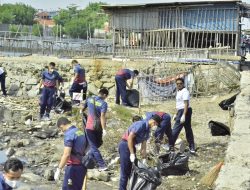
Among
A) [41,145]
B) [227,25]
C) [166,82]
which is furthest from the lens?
[227,25]

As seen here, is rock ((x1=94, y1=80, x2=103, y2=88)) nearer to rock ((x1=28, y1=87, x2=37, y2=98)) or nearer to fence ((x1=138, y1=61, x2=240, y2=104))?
rock ((x1=28, y1=87, x2=37, y2=98))

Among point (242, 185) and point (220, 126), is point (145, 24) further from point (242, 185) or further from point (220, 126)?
point (242, 185)

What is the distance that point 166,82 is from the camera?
752 inches

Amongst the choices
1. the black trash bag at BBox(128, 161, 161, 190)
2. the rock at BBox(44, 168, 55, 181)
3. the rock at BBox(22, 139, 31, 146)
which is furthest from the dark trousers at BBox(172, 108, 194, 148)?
the rock at BBox(22, 139, 31, 146)

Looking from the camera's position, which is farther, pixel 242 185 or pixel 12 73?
pixel 12 73

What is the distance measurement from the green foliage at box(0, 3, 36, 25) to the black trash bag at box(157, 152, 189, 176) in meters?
95.9

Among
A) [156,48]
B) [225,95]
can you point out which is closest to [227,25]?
[156,48]

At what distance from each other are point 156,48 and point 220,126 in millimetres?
13292

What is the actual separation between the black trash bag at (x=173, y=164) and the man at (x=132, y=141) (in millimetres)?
1413

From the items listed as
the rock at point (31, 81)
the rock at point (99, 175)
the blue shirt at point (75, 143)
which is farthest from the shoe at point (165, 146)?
the rock at point (31, 81)

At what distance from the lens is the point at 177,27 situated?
26.0 metres

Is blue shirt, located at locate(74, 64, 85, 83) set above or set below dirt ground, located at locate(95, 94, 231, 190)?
above

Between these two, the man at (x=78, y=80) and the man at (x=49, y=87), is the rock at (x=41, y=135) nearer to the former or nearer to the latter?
the man at (x=49, y=87)

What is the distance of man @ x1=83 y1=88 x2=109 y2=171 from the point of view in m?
10.3
